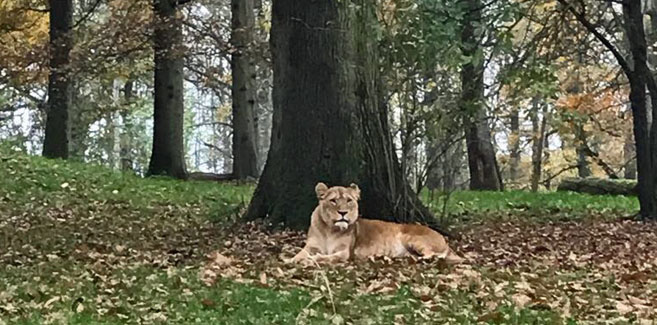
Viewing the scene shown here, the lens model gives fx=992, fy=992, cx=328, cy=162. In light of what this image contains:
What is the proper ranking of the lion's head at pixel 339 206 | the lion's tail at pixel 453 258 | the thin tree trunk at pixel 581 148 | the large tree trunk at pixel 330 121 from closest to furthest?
the lion's head at pixel 339 206
the lion's tail at pixel 453 258
the large tree trunk at pixel 330 121
the thin tree trunk at pixel 581 148

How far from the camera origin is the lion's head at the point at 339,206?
9305 millimetres

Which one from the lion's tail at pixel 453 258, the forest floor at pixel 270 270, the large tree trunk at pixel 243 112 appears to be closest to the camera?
the forest floor at pixel 270 270

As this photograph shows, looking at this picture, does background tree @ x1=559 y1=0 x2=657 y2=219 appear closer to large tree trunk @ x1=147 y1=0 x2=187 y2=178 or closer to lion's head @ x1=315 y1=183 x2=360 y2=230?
lion's head @ x1=315 y1=183 x2=360 y2=230

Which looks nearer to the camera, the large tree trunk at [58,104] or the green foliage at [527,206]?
the green foliage at [527,206]

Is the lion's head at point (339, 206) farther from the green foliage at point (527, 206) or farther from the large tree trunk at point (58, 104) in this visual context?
the large tree trunk at point (58, 104)

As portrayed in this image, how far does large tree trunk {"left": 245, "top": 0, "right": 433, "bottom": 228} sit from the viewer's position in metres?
11.6

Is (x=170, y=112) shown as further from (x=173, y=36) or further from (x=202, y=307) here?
(x=202, y=307)

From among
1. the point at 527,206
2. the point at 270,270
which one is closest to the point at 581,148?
the point at 527,206

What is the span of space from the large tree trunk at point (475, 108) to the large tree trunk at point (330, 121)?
1.37m

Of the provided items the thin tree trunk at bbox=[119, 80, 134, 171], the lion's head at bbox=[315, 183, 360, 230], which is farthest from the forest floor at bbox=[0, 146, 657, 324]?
the thin tree trunk at bbox=[119, 80, 134, 171]

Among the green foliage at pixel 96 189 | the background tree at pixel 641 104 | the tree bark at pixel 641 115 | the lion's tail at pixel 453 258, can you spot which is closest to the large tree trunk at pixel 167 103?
the green foliage at pixel 96 189

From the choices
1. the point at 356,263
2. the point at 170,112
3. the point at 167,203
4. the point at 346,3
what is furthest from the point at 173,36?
the point at 356,263

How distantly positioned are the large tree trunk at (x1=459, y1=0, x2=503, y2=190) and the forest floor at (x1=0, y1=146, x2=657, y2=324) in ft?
5.14

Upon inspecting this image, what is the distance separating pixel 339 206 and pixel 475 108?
377cm
